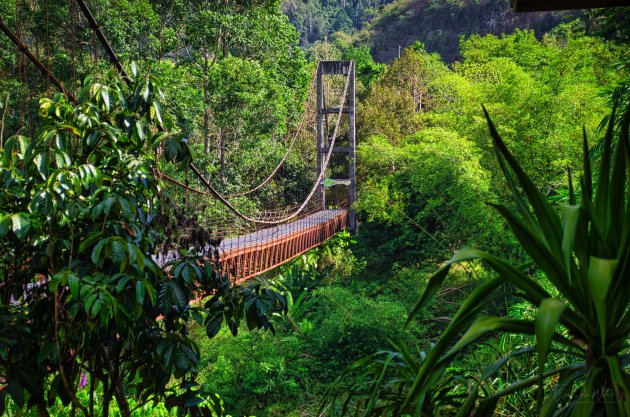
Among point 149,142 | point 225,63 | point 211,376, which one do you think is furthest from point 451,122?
point 149,142

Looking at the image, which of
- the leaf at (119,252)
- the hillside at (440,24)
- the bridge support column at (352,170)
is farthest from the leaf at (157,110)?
the hillside at (440,24)

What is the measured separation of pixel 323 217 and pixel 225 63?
3150mm

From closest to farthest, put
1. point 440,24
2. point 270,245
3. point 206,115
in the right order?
1. point 270,245
2. point 206,115
3. point 440,24

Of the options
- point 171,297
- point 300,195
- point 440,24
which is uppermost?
point 440,24

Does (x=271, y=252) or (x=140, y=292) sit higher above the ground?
(x=140, y=292)

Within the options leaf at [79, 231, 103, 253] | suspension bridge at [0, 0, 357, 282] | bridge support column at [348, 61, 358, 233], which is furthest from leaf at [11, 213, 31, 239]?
bridge support column at [348, 61, 358, 233]

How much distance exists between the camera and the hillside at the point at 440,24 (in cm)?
3139

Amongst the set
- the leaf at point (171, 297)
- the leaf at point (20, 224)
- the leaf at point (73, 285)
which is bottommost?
the leaf at point (171, 297)

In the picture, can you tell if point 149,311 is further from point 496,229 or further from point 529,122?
point 529,122

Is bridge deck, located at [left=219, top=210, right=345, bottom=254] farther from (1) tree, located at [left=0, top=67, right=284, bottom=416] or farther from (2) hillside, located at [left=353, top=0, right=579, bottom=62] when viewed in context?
(2) hillside, located at [left=353, top=0, right=579, bottom=62]

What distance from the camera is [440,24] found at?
116 feet

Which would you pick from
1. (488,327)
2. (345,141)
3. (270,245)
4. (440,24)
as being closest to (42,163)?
(488,327)

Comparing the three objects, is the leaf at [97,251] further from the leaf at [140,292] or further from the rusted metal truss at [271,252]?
the rusted metal truss at [271,252]

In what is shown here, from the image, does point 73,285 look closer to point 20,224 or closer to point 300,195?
point 20,224
